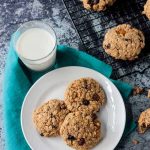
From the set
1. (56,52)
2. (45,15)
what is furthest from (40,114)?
(45,15)

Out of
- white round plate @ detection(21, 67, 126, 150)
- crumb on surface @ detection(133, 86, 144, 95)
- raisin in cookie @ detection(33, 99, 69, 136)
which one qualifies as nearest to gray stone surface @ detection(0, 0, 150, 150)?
crumb on surface @ detection(133, 86, 144, 95)

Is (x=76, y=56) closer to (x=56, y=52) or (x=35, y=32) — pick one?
(x=56, y=52)

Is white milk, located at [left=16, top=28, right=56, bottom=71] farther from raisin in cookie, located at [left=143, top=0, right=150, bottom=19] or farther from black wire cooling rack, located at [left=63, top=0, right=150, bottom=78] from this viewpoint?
raisin in cookie, located at [left=143, top=0, right=150, bottom=19]

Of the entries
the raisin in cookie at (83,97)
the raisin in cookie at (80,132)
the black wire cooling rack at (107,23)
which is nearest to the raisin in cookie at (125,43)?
the black wire cooling rack at (107,23)

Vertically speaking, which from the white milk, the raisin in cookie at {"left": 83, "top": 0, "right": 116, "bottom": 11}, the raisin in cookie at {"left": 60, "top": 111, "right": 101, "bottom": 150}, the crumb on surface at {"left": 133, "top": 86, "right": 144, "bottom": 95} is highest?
the raisin in cookie at {"left": 83, "top": 0, "right": 116, "bottom": 11}

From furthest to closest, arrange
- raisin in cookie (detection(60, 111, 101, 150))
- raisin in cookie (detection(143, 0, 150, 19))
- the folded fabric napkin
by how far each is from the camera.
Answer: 1. raisin in cookie (detection(143, 0, 150, 19))
2. the folded fabric napkin
3. raisin in cookie (detection(60, 111, 101, 150))

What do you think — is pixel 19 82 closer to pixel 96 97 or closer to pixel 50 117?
pixel 50 117

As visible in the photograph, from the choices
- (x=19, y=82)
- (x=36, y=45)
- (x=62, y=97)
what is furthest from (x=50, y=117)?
(x=36, y=45)
